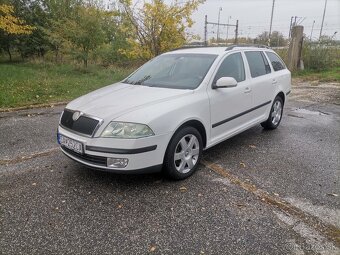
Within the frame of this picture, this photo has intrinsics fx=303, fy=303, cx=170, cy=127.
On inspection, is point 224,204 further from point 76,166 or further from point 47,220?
point 76,166

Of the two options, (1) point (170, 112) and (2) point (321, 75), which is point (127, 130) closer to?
(1) point (170, 112)

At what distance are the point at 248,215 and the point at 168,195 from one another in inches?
36.2

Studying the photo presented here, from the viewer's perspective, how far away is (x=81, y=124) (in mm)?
3520

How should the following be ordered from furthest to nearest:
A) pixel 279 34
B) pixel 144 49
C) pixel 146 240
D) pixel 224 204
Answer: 1. pixel 279 34
2. pixel 144 49
3. pixel 224 204
4. pixel 146 240

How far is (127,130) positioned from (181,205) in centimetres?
101

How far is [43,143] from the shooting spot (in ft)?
17.1

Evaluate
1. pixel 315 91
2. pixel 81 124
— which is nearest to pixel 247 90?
pixel 81 124

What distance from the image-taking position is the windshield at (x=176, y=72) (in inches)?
166

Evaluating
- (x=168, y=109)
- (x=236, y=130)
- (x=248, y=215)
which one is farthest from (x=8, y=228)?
(x=236, y=130)

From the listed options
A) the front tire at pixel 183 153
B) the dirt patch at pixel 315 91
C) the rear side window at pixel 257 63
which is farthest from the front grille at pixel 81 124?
the dirt patch at pixel 315 91

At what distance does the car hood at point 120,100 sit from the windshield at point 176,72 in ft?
0.77

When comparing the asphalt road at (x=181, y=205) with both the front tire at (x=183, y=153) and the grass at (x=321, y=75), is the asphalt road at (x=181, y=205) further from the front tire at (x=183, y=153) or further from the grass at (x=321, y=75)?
the grass at (x=321, y=75)

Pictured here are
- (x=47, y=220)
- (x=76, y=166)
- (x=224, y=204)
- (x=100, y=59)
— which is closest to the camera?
(x=47, y=220)

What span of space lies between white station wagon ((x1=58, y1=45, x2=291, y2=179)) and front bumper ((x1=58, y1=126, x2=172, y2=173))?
1cm
